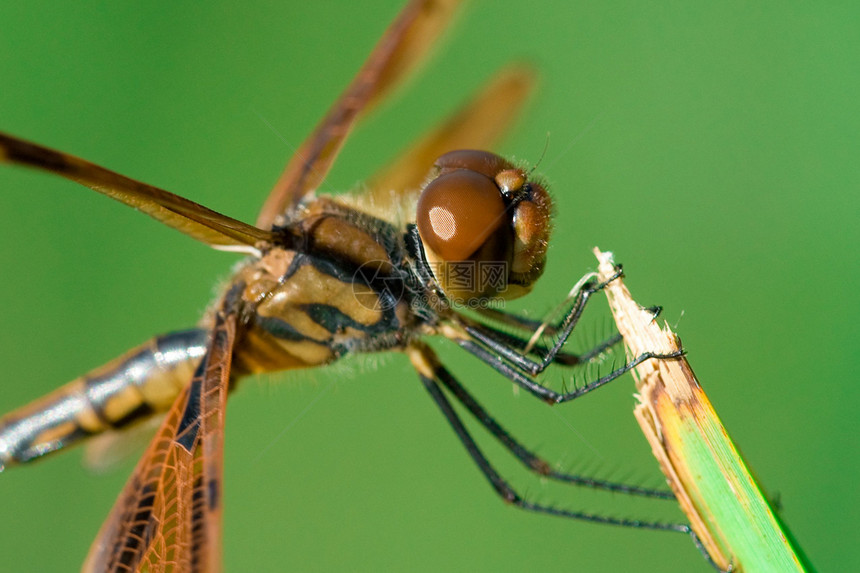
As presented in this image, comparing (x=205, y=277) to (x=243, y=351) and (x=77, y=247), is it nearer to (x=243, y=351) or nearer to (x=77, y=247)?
(x=77, y=247)

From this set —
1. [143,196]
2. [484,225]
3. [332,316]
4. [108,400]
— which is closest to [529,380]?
[484,225]

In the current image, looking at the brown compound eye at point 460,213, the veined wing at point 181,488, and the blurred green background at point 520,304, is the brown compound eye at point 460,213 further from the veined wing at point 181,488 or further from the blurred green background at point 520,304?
the blurred green background at point 520,304

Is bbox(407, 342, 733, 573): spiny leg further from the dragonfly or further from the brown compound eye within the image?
the brown compound eye

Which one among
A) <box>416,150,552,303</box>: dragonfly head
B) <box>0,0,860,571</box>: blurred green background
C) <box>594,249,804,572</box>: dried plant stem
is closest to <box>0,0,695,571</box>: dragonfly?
<box>416,150,552,303</box>: dragonfly head

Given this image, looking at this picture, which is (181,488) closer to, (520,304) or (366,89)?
(366,89)

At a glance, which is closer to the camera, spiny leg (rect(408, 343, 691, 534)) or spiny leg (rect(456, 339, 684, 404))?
spiny leg (rect(456, 339, 684, 404))

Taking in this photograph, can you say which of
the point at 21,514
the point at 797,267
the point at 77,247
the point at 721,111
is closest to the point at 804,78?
the point at 721,111
